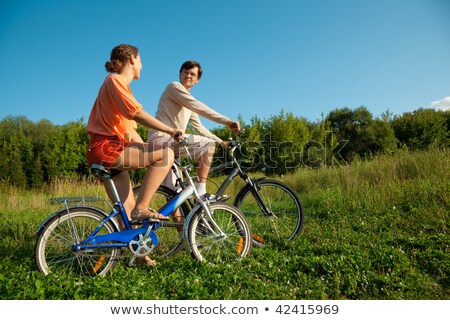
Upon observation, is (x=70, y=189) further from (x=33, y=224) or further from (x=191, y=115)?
(x=191, y=115)

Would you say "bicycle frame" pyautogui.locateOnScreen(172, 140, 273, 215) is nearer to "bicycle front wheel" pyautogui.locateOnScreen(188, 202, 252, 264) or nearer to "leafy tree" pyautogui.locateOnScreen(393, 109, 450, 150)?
"bicycle front wheel" pyautogui.locateOnScreen(188, 202, 252, 264)

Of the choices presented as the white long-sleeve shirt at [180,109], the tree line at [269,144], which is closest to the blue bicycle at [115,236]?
the white long-sleeve shirt at [180,109]

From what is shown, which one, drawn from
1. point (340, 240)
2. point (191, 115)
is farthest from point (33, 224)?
point (340, 240)

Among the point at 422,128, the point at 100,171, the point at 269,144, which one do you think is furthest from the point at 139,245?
the point at 422,128

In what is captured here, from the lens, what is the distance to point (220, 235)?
359 centimetres

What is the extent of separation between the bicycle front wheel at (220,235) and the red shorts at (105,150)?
100 centimetres

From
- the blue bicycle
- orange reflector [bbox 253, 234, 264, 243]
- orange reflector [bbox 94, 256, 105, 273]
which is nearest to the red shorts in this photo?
the blue bicycle

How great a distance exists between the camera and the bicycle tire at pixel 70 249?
3.19m

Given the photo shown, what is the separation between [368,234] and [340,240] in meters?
0.48

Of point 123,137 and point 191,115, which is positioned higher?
point 191,115

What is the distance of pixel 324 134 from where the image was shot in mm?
20578
